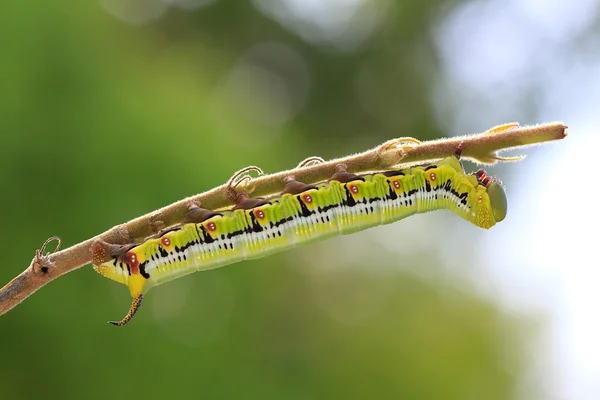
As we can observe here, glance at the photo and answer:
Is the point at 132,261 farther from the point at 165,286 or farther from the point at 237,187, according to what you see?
the point at 165,286

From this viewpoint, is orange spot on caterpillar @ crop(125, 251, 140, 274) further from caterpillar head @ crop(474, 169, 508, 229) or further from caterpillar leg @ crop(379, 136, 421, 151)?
caterpillar head @ crop(474, 169, 508, 229)

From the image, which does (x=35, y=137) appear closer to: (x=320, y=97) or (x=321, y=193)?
(x=321, y=193)

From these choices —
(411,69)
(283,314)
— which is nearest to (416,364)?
(283,314)

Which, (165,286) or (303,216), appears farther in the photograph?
(165,286)

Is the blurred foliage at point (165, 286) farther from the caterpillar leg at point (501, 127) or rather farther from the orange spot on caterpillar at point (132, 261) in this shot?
the caterpillar leg at point (501, 127)

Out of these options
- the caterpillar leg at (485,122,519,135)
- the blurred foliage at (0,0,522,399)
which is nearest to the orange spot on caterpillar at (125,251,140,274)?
the caterpillar leg at (485,122,519,135)

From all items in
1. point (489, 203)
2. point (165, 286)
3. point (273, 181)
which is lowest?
point (165, 286)

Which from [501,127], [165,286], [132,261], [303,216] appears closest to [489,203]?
[501,127]

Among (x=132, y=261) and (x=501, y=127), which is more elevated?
(x=501, y=127)
